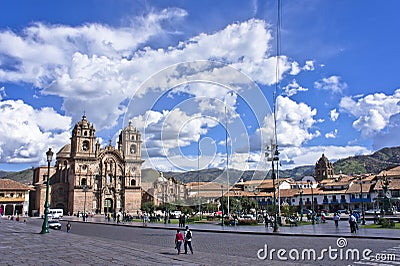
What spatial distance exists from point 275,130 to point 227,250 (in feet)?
48.0

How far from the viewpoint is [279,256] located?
14133 millimetres

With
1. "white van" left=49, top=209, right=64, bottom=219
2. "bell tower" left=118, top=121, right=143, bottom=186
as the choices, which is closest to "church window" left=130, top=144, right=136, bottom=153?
"bell tower" left=118, top=121, right=143, bottom=186

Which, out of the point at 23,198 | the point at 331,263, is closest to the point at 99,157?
the point at 23,198

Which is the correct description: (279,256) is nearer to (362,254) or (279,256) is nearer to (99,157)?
(362,254)

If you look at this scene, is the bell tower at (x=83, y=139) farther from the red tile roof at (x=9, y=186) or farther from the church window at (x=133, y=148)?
the red tile roof at (x=9, y=186)

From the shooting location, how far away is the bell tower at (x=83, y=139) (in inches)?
3177

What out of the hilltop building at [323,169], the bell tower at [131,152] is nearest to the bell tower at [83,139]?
the bell tower at [131,152]

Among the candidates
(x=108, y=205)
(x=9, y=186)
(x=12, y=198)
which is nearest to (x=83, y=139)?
(x=108, y=205)

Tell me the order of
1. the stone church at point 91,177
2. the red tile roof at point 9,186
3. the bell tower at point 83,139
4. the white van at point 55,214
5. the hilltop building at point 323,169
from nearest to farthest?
the white van at point 55,214 → the red tile roof at point 9,186 → the stone church at point 91,177 → the bell tower at point 83,139 → the hilltop building at point 323,169
